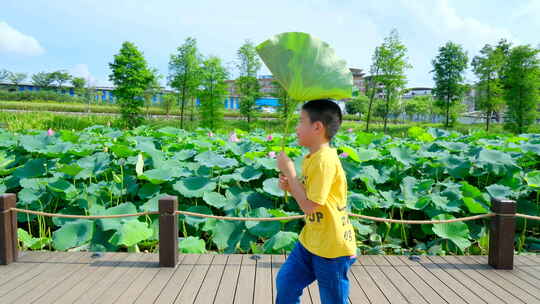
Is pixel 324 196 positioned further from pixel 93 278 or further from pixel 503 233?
pixel 503 233

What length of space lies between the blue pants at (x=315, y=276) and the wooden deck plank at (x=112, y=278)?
4.17ft

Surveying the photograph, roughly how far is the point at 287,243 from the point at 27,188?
300 cm

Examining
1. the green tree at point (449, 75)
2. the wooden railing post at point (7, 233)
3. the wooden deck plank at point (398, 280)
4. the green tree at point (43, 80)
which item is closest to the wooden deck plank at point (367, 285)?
the wooden deck plank at point (398, 280)

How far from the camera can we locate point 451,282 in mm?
2543

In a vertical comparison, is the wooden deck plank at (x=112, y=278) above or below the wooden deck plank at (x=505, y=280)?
above

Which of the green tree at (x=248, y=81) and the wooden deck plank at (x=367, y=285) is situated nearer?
the wooden deck plank at (x=367, y=285)

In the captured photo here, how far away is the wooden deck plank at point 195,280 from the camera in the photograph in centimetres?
224

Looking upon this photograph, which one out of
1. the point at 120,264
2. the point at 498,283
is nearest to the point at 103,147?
the point at 120,264

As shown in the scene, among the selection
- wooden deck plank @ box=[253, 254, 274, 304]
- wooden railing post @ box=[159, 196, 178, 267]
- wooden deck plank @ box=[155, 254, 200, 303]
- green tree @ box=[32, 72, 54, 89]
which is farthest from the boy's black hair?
green tree @ box=[32, 72, 54, 89]

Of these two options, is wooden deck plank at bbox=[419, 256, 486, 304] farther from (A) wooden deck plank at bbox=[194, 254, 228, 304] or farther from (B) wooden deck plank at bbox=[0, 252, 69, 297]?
(B) wooden deck plank at bbox=[0, 252, 69, 297]

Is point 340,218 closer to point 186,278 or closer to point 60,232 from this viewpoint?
point 186,278

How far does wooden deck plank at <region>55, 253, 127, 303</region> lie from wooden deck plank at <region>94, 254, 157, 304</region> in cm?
14

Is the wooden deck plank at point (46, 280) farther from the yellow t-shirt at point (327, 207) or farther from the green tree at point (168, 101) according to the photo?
the green tree at point (168, 101)

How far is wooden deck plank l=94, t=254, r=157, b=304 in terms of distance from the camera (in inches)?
87.0
